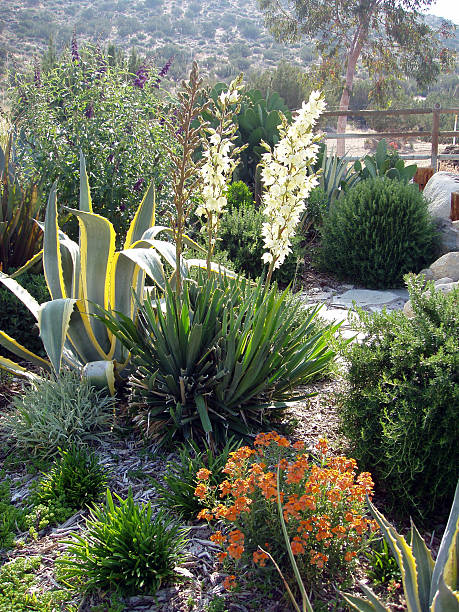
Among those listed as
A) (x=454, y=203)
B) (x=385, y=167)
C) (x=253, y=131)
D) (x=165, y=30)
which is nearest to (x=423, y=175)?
(x=385, y=167)

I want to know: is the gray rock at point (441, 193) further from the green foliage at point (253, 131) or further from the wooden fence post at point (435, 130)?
the wooden fence post at point (435, 130)

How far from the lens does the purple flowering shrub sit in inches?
191

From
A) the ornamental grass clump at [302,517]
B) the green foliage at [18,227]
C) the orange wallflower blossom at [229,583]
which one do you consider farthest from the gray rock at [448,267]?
the orange wallflower blossom at [229,583]

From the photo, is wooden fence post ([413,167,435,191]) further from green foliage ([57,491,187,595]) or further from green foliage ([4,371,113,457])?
green foliage ([57,491,187,595])

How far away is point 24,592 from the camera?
6.47ft

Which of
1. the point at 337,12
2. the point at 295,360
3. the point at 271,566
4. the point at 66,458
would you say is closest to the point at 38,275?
the point at 66,458

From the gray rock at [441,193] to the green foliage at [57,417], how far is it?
14.8 ft

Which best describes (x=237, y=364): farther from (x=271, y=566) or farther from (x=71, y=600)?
(x=71, y=600)

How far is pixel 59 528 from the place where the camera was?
2.32m

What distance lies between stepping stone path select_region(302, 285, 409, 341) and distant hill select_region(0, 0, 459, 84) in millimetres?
31324

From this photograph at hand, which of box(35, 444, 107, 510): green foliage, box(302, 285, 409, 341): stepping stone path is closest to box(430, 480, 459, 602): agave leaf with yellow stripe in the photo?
box(35, 444, 107, 510): green foliage

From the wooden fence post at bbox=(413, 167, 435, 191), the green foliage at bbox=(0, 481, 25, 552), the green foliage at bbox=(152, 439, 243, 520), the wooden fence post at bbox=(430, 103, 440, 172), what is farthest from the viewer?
the wooden fence post at bbox=(430, 103, 440, 172)

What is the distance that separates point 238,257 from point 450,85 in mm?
33997

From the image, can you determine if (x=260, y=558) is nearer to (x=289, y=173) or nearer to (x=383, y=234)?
(x=289, y=173)
